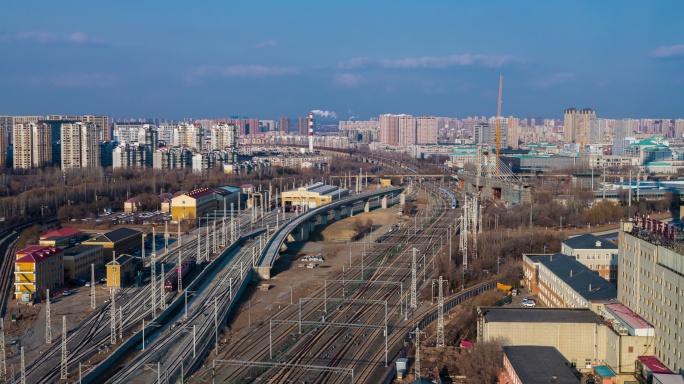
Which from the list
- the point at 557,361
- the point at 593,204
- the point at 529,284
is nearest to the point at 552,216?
the point at 593,204

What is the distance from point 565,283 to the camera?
10.5 meters

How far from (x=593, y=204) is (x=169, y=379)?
15791mm

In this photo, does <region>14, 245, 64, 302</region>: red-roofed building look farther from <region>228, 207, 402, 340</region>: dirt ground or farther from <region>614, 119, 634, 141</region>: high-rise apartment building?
<region>614, 119, 634, 141</region>: high-rise apartment building

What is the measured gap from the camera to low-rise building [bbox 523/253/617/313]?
382 inches

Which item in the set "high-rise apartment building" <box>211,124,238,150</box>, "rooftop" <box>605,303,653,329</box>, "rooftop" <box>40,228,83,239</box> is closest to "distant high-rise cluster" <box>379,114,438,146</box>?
"high-rise apartment building" <box>211,124,238,150</box>

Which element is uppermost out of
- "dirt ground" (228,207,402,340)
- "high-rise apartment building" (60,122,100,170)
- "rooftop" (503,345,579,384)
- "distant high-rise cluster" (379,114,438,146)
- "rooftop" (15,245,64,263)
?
"distant high-rise cluster" (379,114,438,146)

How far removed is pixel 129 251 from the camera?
1547 centimetres

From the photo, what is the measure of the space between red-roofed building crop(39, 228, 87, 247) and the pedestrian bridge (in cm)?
367

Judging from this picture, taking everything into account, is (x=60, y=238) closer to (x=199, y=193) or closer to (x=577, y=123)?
(x=199, y=193)

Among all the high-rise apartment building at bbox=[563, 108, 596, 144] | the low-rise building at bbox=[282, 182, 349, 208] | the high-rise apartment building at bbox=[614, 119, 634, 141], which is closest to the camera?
the low-rise building at bbox=[282, 182, 349, 208]

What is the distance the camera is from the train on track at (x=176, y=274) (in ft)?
39.0

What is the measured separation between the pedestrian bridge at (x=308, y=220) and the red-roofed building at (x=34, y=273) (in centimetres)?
345

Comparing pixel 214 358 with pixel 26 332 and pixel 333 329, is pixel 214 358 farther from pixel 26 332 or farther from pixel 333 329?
pixel 26 332

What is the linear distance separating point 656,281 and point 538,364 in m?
1.72
